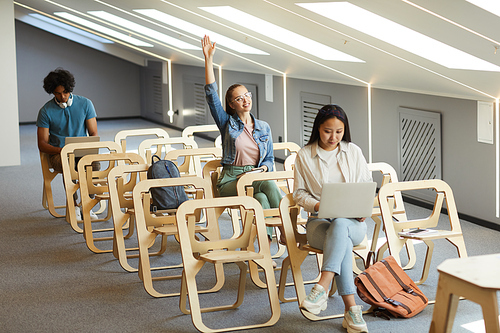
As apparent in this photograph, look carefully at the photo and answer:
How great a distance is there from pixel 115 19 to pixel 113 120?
5.59 metres

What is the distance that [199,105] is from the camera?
38.0 ft

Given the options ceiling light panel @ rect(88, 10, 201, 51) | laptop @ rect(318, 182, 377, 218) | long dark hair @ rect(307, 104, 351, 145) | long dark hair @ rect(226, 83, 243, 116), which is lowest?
laptop @ rect(318, 182, 377, 218)

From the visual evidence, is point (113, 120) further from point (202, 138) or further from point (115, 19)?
point (115, 19)

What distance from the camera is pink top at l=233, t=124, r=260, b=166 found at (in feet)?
14.8

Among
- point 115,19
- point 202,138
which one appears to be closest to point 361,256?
point 115,19

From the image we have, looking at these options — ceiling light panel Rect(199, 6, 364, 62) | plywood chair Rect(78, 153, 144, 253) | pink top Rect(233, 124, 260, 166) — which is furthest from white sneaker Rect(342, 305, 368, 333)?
ceiling light panel Rect(199, 6, 364, 62)

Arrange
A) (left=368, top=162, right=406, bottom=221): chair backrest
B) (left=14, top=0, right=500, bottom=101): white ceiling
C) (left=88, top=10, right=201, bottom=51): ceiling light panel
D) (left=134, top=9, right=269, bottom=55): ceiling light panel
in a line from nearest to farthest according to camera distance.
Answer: (left=14, top=0, right=500, bottom=101): white ceiling, (left=368, top=162, right=406, bottom=221): chair backrest, (left=134, top=9, right=269, bottom=55): ceiling light panel, (left=88, top=10, right=201, bottom=51): ceiling light panel

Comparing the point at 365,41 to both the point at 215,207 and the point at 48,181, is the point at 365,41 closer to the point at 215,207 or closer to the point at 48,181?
the point at 215,207

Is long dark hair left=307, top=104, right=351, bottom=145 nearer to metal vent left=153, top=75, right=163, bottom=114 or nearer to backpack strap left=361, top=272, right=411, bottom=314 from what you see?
backpack strap left=361, top=272, right=411, bottom=314

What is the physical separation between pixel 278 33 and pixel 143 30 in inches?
152

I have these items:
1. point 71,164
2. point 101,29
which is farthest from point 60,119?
point 101,29

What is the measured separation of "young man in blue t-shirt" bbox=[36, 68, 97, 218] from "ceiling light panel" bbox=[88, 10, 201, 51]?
3.50 m

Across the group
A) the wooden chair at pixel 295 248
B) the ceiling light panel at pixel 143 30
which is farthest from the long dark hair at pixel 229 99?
the ceiling light panel at pixel 143 30

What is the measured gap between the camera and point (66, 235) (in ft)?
18.1
